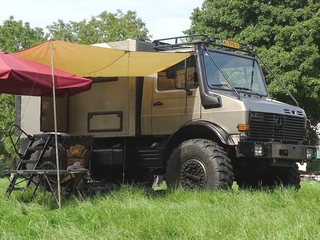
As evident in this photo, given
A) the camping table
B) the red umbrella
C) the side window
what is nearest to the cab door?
the side window

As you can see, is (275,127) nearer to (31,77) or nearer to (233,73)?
(233,73)

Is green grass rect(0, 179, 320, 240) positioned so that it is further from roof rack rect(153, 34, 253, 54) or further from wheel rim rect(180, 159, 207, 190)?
roof rack rect(153, 34, 253, 54)

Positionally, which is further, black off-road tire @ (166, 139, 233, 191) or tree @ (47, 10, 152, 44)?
tree @ (47, 10, 152, 44)

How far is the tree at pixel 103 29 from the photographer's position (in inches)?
1526

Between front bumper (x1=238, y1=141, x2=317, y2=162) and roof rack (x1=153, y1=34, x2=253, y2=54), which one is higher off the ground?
roof rack (x1=153, y1=34, x2=253, y2=54)

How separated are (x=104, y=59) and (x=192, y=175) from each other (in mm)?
2476

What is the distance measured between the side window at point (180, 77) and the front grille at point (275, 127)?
127 centimetres

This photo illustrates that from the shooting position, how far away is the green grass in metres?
5.91

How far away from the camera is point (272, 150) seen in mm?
9109

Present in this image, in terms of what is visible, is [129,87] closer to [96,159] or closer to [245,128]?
[96,159]

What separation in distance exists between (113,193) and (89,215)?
174 cm

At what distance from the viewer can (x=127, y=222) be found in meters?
6.59

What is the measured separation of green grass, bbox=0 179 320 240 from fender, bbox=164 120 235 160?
118 cm

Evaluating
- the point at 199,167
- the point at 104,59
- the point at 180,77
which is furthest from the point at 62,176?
the point at 180,77
